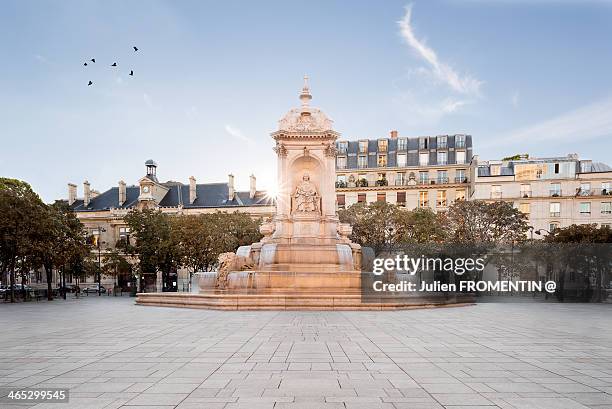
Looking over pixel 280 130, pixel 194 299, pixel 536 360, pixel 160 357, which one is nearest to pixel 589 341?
pixel 536 360

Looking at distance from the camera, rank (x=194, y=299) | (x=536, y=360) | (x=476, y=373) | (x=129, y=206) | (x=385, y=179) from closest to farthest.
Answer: (x=476, y=373) < (x=536, y=360) < (x=194, y=299) < (x=385, y=179) < (x=129, y=206)

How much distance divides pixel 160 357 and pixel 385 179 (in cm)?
7066

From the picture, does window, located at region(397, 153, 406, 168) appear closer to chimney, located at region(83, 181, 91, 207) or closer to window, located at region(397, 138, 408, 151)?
window, located at region(397, 138, 408, 151)

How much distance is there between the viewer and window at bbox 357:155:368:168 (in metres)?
81.4

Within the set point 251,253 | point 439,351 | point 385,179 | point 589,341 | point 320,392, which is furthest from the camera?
point 385,179

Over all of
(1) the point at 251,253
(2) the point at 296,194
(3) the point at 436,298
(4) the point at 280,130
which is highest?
(4) the point at 280,130

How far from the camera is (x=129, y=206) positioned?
87.7m

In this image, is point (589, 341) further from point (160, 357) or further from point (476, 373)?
point (160, 357)

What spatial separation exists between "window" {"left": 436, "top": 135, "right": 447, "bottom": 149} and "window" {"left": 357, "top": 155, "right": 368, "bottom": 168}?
39.9 feet

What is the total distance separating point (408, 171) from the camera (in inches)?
3086

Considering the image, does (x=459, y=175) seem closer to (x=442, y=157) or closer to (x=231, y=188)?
(x=442, y=157)

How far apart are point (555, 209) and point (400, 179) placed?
2332cm

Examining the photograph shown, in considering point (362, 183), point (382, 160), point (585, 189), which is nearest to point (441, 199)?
point (382, 160)

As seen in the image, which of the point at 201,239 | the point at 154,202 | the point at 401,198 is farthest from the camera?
the point at 154,202
